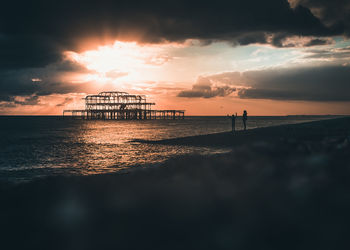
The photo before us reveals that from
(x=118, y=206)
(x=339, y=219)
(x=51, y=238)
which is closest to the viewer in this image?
(x=339, y=219)

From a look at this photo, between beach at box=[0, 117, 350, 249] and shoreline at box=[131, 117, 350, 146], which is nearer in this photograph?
beach at box=[0, 117, 350, 249]

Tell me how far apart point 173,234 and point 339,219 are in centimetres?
232

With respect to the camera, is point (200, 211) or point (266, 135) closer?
point (200, 211)

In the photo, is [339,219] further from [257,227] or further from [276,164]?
[276,164]

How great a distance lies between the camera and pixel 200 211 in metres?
3.92

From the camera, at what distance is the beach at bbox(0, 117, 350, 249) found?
3248 millimetres

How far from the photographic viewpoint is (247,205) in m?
3.94

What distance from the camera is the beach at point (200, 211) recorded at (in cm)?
325

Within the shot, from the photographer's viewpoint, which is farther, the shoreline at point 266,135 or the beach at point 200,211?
the shoreline at point 266,135

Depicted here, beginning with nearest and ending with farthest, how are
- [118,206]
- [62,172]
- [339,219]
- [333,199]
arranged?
[339,219], [333,199], [118,206], [62,172]

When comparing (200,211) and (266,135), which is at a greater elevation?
(266,135)

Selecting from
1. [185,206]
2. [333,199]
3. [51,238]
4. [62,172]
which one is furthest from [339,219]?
[62,172]

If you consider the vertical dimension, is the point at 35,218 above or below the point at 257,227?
below

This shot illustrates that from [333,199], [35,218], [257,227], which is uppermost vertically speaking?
[333,199]
